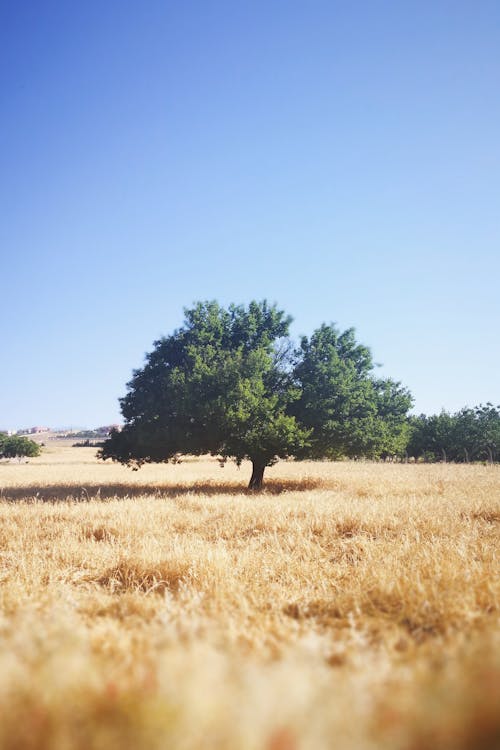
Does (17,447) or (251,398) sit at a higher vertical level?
(251,398)

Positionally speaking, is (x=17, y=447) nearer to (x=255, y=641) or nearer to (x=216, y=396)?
(x=216, y=396)

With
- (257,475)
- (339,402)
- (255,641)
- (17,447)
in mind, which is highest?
(339,402)

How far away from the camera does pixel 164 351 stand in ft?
68.5

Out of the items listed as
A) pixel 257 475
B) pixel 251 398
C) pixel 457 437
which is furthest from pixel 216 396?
pixel 457 437

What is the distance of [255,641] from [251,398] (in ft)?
47.7

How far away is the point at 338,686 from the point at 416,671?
20.4 inches

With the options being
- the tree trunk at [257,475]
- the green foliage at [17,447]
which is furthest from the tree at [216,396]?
the green foliage at [17,447]

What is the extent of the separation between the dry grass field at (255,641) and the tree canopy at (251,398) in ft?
31.9

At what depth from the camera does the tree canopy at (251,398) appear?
17750mm

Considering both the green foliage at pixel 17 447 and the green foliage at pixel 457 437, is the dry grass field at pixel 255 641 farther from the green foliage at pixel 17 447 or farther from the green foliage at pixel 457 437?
the green foliage at pixel 17 447

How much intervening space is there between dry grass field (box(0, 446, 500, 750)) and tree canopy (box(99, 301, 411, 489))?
9730 mm

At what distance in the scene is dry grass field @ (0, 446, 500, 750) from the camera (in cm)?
135

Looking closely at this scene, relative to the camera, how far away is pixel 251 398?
17.4 m

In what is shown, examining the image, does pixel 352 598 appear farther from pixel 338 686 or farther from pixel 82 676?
pixel 82 676
